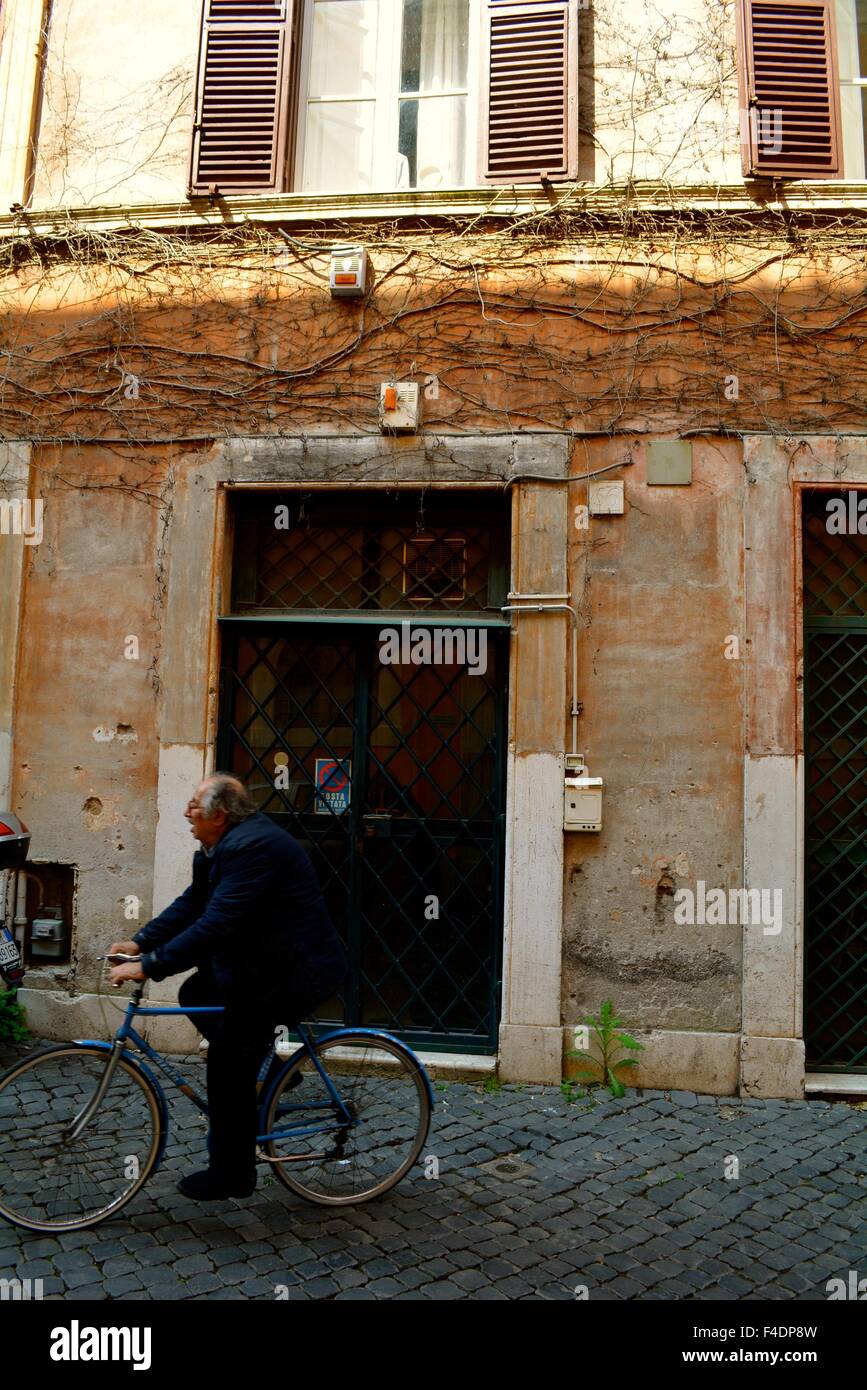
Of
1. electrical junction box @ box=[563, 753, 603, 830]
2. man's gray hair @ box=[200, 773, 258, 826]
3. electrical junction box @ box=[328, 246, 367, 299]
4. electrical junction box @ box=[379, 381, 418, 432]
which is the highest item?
electrical junction box @ box=[328, 246, 367, 299]

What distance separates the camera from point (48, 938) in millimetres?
6074

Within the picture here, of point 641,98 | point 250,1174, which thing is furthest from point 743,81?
point 250,1174

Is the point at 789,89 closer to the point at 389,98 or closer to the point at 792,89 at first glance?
the point at 792,89

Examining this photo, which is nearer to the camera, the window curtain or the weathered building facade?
the weathered building facade

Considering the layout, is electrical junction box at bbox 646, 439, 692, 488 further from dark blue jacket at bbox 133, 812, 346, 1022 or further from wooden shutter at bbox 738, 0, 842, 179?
dark blue jacket at bbox 133, 812, 346, 1022

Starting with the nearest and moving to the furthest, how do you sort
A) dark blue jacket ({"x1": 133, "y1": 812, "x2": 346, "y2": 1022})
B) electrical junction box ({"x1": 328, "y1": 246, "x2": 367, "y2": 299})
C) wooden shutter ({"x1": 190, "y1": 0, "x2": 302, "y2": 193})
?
dark blue jacket ({"x1": 133, "y1": 812, "x2": 346, "y2": 1022}), electrical junction box ({"x1": 328, "y1": 246, "x2": 367, "y2": 299}), wooden shutter ({"x1": 190, "y1": 0, "x2": 302, "y2": 193})

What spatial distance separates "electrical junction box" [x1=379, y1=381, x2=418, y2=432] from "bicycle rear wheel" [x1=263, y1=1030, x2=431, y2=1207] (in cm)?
364

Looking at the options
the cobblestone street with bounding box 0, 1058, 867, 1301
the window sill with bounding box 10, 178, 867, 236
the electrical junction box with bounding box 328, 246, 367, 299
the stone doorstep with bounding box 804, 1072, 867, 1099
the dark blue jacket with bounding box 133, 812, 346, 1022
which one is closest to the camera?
the cobblestone street with bounding box 0, 1058, 867, 1301

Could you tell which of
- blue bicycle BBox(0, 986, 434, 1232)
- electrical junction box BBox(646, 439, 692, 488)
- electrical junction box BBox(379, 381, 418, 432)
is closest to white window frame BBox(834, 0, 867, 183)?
electrical junction box BBox(646, 439, 692, 488)

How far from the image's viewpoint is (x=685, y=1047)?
18.0 feet

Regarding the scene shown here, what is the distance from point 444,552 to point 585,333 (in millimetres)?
1589

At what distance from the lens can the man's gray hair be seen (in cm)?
387

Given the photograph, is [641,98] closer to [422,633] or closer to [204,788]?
Result: [422,633]

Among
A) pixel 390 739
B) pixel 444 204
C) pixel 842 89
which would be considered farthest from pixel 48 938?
pixel 842 89
